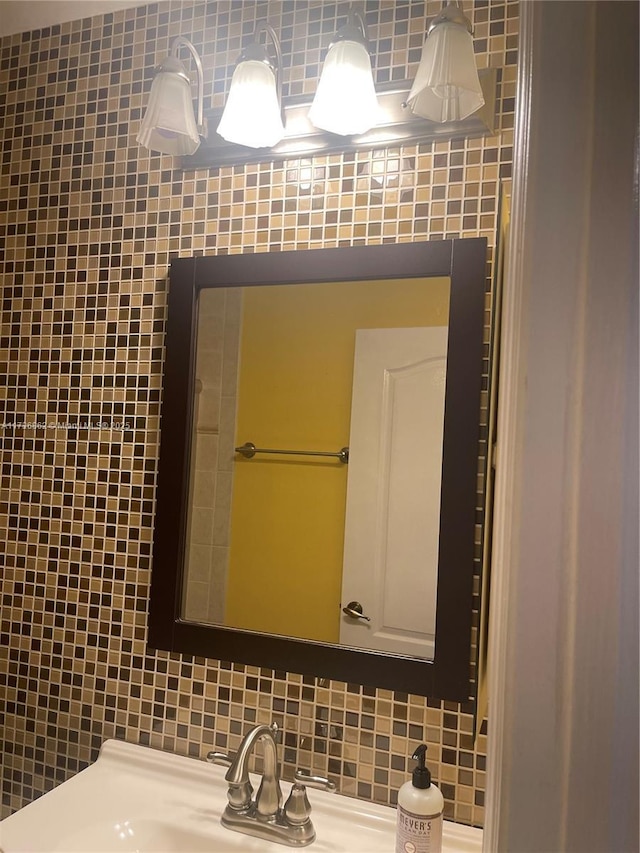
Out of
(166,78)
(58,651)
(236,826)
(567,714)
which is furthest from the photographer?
(58,651)

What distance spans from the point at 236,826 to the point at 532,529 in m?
1.16

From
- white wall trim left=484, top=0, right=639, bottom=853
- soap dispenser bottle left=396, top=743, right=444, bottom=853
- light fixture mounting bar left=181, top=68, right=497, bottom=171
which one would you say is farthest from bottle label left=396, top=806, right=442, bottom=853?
light fixture mounting bar left=181, top=68, right=497, bottom=171

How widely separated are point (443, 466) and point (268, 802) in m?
0.63

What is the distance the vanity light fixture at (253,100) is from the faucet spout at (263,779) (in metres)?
1.06

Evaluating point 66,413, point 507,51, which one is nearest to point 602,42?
point 507,51

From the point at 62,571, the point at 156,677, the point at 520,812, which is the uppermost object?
the point at 520,812

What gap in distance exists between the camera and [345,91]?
1.19m

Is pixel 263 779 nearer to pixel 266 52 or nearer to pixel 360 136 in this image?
pixel 360 136

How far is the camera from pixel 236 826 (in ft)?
3.67

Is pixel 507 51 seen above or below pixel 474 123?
above

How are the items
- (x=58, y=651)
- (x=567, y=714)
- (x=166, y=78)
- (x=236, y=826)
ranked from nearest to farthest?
(x=567, y=714) → (x=236, y=826) → (x=166, y=78) → (x=58, y=651)

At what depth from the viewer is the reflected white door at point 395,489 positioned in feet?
3.85

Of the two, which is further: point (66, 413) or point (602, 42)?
point (66, 413)

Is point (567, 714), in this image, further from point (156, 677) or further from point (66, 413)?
point (66, 413)
